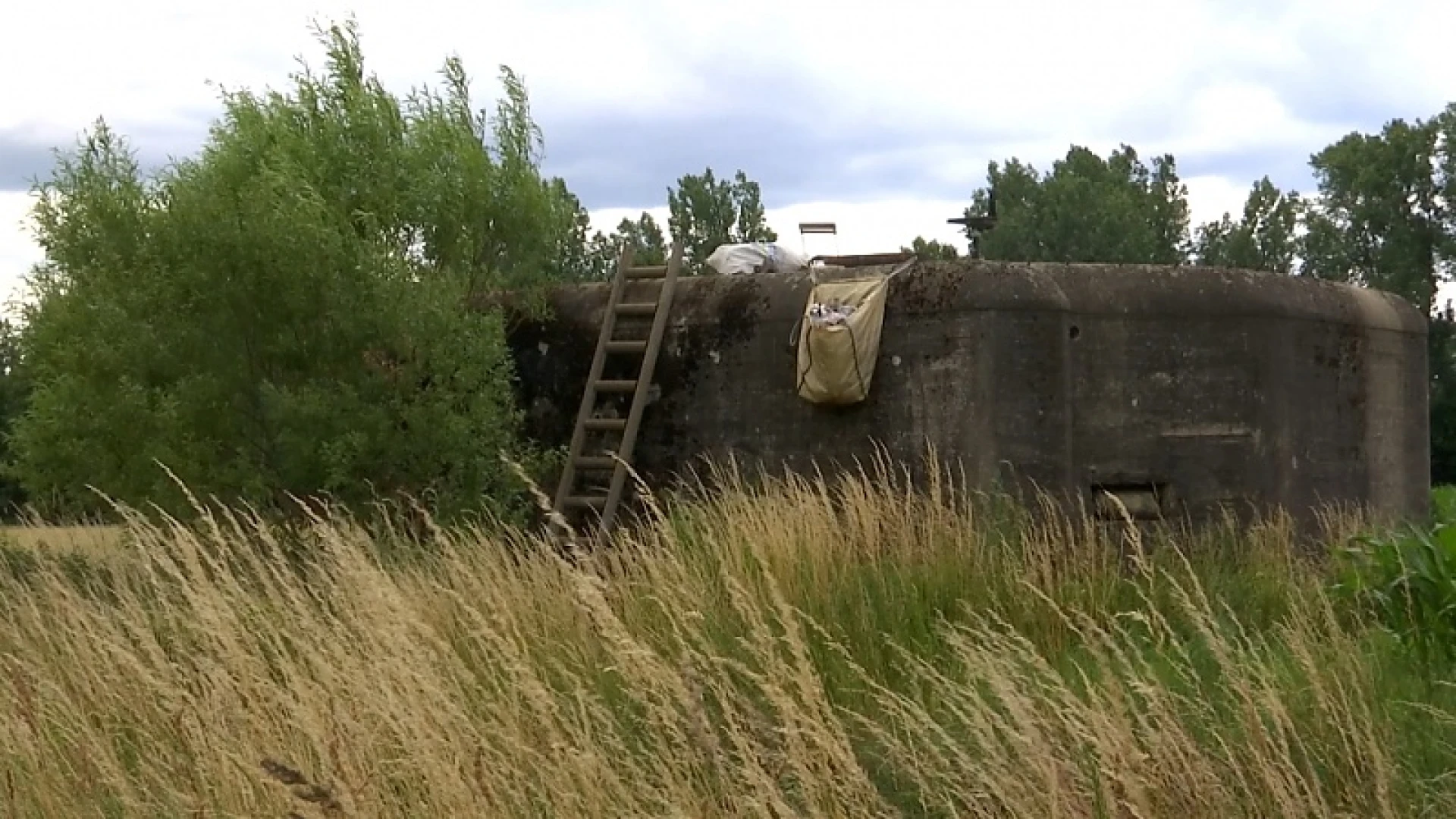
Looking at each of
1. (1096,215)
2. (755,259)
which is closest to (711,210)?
(1096,215)

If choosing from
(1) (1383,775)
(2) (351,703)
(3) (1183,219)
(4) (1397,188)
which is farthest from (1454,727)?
(3) (1183,219)

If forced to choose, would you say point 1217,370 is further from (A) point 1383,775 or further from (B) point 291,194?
(A) point 1383,775

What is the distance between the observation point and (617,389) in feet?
31.6

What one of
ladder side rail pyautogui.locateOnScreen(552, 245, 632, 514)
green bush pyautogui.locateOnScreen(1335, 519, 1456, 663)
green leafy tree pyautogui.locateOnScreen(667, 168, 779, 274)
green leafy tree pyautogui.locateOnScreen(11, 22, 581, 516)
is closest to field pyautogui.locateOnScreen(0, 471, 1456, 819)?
green bush pyautogui.locateOnScreen(1335, 519, 1456, 663)

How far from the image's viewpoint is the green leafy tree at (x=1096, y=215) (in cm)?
5056

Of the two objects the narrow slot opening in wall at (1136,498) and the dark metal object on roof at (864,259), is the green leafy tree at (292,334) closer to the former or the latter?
the dark metal object on roof at (864,259)

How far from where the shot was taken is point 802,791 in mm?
3721

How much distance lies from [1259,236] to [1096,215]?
5031 millimetres

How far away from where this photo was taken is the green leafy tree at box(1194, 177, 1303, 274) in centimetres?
4756

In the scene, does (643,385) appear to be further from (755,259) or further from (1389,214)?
(1389,214)

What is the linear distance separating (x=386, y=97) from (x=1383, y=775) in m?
8.25

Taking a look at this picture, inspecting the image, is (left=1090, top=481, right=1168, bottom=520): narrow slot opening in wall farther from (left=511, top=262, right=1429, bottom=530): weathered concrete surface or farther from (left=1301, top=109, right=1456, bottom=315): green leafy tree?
(left=1301, top=109, right=1456, bottom=315): green leafy tree

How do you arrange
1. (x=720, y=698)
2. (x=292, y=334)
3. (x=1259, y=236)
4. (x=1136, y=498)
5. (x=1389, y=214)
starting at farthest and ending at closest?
1. (x=1259, y=236)
2. (x=1389, y=214)
3. (x=1136, y=498)
4. (x=292, y=334)
5. (x=720, y=698)

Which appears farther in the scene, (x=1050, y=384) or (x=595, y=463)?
(x=595, y=463)
